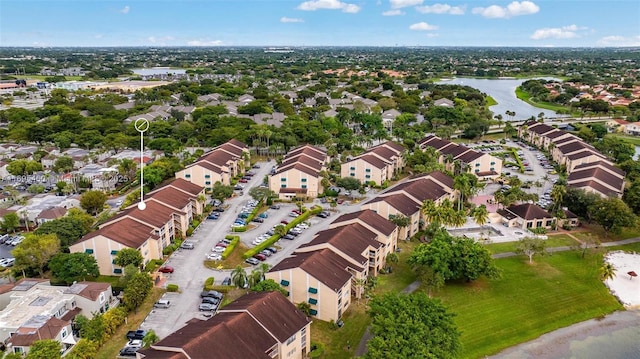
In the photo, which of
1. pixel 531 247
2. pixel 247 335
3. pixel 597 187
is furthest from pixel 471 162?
pixel 247 335

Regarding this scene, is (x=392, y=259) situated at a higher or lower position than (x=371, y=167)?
lower

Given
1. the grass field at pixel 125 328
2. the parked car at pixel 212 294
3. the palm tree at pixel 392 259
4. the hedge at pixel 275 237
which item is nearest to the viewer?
the grass field at pixel 125 328

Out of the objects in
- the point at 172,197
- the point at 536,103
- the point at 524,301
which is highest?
the point at 536,103

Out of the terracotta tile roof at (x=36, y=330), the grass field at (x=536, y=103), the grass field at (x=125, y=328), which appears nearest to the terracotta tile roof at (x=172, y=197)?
the grass field at (x=125, y=328)

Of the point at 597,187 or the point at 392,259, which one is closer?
the point at 392,259

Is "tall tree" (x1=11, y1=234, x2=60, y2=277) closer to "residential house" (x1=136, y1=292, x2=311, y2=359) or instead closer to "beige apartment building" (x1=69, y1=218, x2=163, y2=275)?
"beige apartment building" (x1=69, y1=218, x2=163, y2=275)

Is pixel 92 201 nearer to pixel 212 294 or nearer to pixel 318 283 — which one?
pixel 212 294

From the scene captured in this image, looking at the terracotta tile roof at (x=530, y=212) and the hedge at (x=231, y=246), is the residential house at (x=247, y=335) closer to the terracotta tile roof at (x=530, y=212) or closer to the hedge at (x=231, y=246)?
the hedge at (x=231, y=246)
